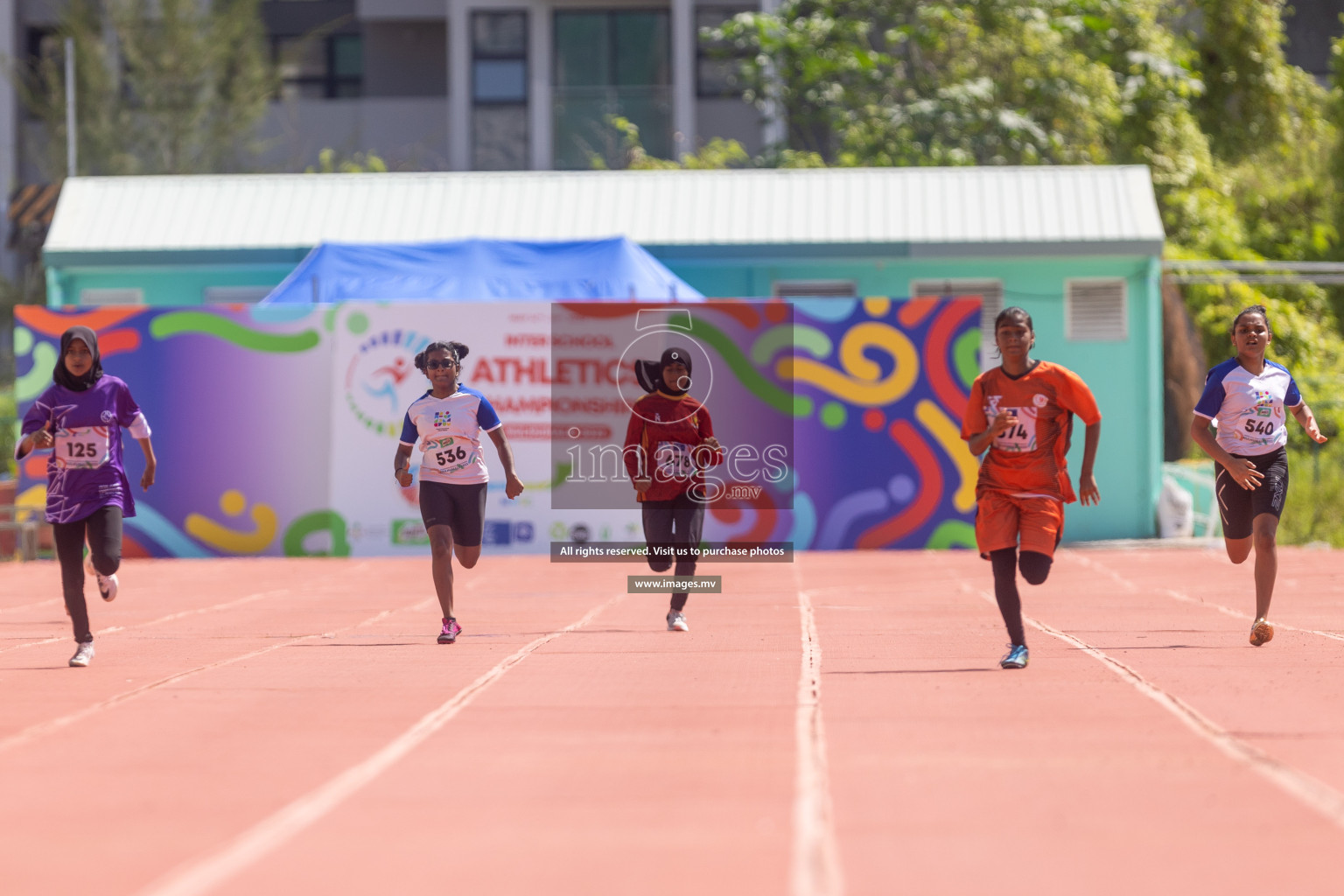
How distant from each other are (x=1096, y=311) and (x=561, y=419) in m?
7.10

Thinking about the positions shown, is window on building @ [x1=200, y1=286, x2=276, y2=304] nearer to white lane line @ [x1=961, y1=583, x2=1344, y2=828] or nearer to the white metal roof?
the white metal roof

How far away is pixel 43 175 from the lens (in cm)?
3809

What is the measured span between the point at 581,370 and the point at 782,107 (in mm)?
15576

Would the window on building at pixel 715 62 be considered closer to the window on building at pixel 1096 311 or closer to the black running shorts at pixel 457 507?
the window on building at pixel 1096 311

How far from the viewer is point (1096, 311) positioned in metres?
21.0

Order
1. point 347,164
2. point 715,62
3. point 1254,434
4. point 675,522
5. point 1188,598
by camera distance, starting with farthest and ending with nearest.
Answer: point 347,164 < point 715,62 < point 1188,598 < point 675,522 < point 1254,434

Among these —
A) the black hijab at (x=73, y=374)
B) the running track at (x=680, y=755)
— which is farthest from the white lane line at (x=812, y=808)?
the black hijab at (x=73, y=374)

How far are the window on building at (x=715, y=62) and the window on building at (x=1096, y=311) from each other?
1470cm

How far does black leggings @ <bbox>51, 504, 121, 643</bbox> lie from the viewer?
986cm

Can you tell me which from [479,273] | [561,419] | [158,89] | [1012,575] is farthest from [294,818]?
[158,89]

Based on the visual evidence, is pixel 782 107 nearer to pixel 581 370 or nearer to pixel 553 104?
pixel 553 104

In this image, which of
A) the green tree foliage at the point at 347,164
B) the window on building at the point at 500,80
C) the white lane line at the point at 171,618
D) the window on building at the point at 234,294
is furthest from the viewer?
the window on building at the point at 500,80

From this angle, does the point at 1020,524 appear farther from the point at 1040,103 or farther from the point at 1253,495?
the point at 1040,103

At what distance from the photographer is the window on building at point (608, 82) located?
34.8 meters
